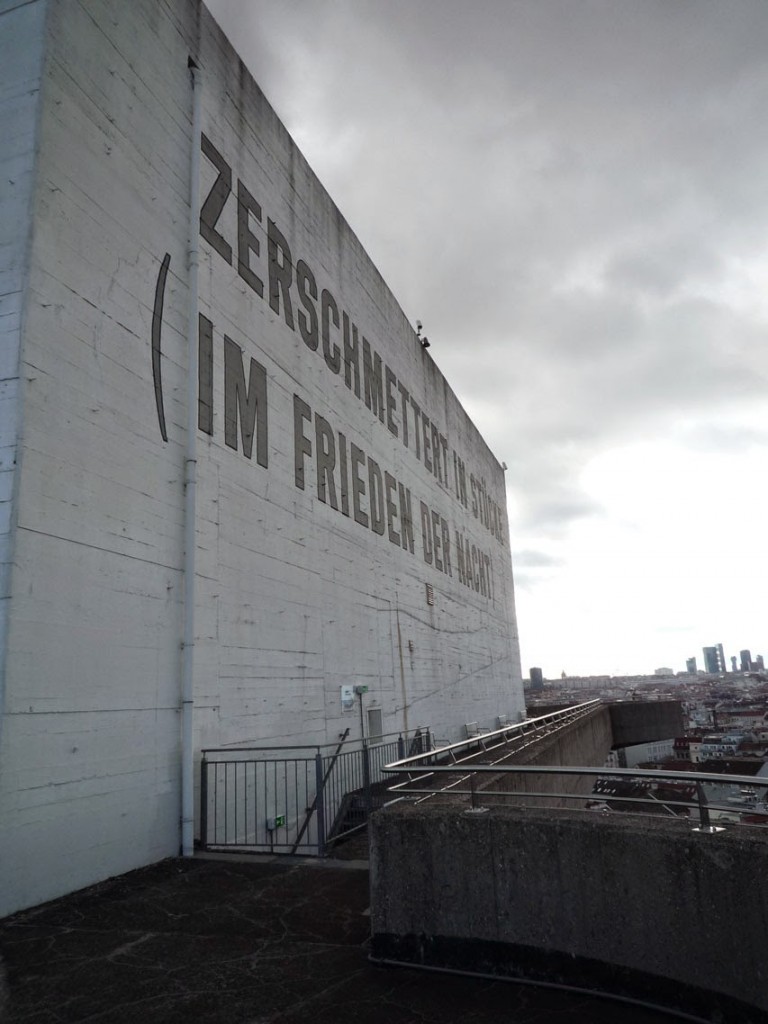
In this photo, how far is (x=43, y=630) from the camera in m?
7.17

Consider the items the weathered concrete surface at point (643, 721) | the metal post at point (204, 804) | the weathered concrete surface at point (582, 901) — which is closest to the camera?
the weathered concrete surface at point (582, 901)

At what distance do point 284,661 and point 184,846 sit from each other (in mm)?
3703

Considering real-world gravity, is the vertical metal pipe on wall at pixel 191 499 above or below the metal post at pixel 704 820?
above

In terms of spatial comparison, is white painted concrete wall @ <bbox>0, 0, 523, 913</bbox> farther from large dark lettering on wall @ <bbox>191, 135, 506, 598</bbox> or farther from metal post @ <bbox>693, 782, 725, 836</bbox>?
metal post @ <bbox>693, 782, 725, 836</bbox>

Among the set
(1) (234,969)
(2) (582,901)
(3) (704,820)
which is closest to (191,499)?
(1) (234,969)

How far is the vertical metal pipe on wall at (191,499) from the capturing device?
29.2 feet

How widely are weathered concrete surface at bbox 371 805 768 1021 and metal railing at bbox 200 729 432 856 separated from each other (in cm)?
310

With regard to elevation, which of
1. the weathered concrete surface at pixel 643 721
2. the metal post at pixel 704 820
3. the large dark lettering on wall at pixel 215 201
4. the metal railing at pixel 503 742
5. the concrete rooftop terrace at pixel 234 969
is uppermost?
the large dark lettering on wall at pixel 215 201

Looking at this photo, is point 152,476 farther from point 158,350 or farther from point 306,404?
point 306,404

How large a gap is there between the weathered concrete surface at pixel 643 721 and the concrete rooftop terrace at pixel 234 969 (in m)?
32.8

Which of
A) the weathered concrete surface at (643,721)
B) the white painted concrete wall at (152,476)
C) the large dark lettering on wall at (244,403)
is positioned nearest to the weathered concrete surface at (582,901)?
the white painted concrete wall at (152,476)

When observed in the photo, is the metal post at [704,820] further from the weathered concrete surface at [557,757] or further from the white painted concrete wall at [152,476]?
the white painted concrete wall at [152,476]

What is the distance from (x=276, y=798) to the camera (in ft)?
35.3

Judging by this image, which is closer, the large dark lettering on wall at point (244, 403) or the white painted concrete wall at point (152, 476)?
the white painted concrete wall at point (152, 476)
